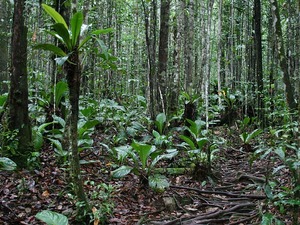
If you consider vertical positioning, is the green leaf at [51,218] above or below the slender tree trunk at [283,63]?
below

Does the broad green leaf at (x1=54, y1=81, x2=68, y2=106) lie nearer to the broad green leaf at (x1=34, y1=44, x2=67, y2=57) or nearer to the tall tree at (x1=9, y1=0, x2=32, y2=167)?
the tall tree at (x1=9, y1=0, x2=32, y2=167)

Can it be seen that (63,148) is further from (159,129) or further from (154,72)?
(154,72)

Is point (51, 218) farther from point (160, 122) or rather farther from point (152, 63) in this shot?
point (152, 63)

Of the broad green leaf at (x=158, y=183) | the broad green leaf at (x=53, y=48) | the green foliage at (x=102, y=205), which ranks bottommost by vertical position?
the green foliage at (x=102, y=205)

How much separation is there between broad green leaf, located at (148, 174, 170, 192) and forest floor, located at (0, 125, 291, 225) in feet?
0.44

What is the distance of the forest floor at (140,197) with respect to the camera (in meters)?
3.97

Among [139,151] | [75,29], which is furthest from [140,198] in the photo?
[75,29]

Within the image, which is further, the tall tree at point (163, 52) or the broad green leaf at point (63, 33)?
the tall tree at point (163, 52)

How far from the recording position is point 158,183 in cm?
474

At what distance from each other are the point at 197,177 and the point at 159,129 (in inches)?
60.5

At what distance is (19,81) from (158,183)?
235 centimetres

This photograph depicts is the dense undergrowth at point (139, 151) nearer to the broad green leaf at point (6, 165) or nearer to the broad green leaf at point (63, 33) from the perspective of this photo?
the broad green leaf at point (6, 165)

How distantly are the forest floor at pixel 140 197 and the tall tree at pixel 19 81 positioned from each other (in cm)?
44

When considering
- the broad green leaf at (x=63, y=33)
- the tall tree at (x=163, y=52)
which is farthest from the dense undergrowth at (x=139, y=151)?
the broad green leaf at (x=63, y=33)
